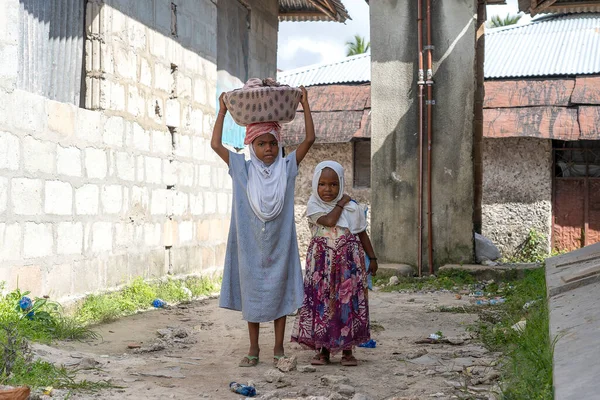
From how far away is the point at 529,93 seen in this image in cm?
1477

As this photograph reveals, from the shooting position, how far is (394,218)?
10.1 m

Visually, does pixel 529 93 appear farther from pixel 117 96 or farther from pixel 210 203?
pixel 117 96

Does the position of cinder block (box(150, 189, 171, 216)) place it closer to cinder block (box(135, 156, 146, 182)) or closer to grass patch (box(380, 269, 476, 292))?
cinder block (box(135, 156, 146, 182))

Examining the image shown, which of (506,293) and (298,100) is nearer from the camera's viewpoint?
(298,100)

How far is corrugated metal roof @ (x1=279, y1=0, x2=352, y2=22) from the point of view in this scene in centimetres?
1244

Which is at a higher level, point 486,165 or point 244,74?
point 244,74

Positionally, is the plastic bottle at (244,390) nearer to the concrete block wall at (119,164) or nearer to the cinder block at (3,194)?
the concrete block wall at (119,164)

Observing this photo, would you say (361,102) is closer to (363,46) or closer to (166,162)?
(166,162)

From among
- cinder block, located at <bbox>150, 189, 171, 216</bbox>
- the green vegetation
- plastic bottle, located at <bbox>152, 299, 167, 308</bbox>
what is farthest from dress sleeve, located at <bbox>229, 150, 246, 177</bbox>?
cinder block, located at <bbox>150, 189, 171, 216</bbox>

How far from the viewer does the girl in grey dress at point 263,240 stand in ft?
15.3

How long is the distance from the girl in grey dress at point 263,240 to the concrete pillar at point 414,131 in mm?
5390

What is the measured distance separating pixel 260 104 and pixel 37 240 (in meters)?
2.28

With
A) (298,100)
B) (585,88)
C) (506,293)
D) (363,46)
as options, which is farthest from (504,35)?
(363,46)

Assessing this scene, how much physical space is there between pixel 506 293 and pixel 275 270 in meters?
4.09
